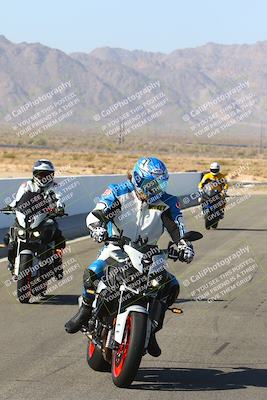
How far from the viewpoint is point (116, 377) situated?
285 inches

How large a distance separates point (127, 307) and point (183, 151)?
126m

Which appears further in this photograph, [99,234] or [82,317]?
[82,317]

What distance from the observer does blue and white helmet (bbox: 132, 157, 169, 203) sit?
751 cm

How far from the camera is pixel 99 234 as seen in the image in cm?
742

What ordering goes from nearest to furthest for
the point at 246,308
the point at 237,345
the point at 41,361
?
the point at 41,361, the point at 237,345, the point at 246,308

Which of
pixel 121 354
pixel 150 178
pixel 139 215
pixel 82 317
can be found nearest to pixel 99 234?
pixel 139 215

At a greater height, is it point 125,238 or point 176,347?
point 125,238

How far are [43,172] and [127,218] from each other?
467 cm

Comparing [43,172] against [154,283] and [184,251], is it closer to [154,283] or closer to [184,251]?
[184,251]

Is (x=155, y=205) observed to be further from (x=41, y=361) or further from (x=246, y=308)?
(x=246, y=308)

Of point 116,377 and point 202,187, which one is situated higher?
point 116,377

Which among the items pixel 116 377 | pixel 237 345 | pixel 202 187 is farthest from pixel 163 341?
pixel 202 187

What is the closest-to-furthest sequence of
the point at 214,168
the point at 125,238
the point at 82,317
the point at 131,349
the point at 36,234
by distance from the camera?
the point at 131,349 < the point at 125,238 < the point at 82,317 < the point at 36,234 < the point at 214,168

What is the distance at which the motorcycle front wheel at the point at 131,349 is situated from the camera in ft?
22.6
